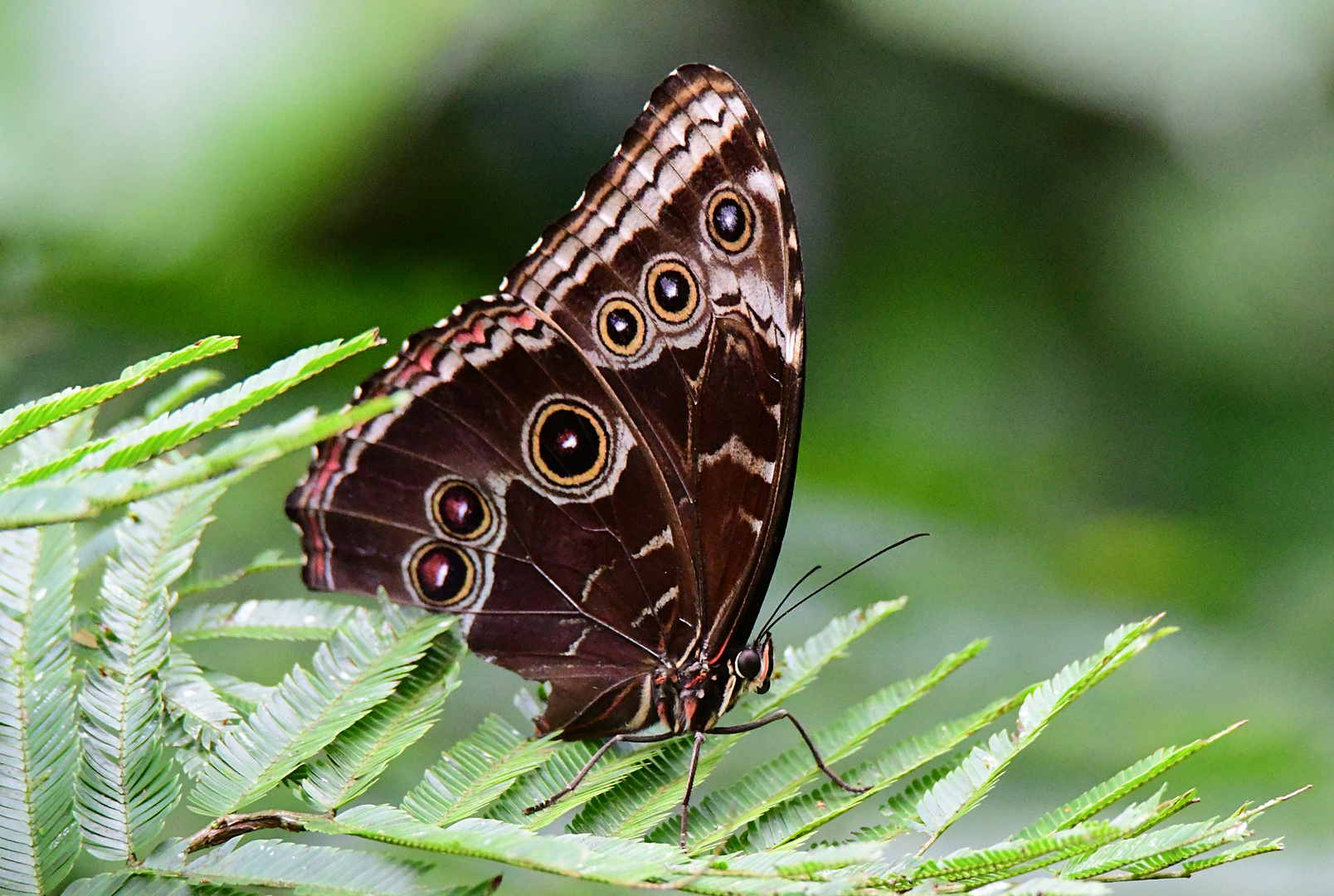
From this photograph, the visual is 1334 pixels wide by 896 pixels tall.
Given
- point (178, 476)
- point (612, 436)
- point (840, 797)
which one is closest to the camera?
point (178, 476)

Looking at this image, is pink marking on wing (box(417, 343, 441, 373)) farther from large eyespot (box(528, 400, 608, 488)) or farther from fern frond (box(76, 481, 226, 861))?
fern frond (box(76, 481, 226, 861))

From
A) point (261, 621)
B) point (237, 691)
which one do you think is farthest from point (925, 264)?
point (237, 691)

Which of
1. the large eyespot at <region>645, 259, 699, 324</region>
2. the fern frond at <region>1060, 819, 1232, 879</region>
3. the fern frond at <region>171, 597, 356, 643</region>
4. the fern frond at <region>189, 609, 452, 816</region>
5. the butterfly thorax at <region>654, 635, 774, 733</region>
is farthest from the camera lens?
the large eyespot at <region>645, 259, 699, 324</region>

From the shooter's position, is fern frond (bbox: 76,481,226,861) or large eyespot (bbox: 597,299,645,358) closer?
fern frond (bbox: 76,481,226,861)

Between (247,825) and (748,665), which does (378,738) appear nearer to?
(247,825)

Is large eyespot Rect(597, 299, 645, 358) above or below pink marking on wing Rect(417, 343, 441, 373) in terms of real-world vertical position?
below

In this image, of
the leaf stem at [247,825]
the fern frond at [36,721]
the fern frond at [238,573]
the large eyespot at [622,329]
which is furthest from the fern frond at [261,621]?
the large eyespot at [622,329]

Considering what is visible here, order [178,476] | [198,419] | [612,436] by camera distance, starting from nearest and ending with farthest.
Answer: [178,476]
[198,419]
[612,436]

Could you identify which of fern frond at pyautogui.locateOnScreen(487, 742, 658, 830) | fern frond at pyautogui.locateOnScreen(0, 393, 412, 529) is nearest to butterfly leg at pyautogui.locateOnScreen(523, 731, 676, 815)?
fern frond at pyautogui.locateOnScreen(487, 742, 658, 830)
